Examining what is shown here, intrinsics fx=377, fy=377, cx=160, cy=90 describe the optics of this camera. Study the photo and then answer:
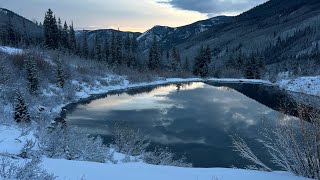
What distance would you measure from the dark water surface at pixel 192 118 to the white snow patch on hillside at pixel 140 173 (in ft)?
23.3

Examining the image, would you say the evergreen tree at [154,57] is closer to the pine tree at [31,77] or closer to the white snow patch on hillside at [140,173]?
the pine tree at [31,77]

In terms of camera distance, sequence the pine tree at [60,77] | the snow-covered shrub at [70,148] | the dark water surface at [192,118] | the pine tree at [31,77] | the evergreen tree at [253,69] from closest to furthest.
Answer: the snow-covered shrub at [70,148]
the dark water surface at [192,118]
the pine tree at [31,77]
the pine tree at [60,77]
the evergreen tree at [253,69]

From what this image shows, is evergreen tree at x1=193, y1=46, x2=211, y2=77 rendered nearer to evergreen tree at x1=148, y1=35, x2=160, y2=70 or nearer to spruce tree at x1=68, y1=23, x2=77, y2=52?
evergreen tree at x1=148, y1=35, x2=160, y2=70

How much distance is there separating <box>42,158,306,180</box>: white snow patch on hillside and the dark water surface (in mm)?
7091

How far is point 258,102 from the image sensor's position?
56250 mm

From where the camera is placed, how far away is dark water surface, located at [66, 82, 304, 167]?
93.8 feet

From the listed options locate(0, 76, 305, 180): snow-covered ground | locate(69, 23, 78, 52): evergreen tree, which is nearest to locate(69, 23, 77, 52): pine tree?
locate(69, 23, 78, 52): evergreen tree

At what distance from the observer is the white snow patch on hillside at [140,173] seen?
9.85m

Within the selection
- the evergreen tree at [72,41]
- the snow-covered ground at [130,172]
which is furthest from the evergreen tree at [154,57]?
the snow-covered ground at [130,172]

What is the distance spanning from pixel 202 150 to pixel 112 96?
3393 cm

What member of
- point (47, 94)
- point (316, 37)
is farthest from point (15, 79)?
point (316, 37)

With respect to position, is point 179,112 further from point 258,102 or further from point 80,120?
point 258,102

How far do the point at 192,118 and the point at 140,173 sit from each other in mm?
30773

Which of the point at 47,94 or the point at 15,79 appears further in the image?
the point at 47,94
